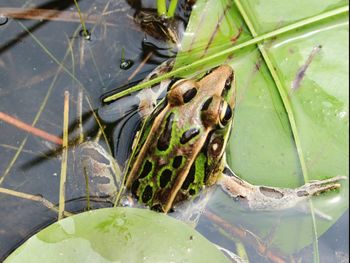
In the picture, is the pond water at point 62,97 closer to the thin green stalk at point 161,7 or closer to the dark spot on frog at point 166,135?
the thin green stalk at point 161,7

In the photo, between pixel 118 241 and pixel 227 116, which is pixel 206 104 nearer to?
pixel 227 116

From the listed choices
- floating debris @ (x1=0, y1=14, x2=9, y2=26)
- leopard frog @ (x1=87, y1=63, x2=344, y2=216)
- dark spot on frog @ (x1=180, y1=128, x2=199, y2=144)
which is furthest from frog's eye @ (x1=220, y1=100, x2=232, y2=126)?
floating debris @ (x1=0, y1=14, x2=9, y2=26)

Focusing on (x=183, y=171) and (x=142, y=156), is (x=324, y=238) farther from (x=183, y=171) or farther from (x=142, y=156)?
(x=142, y=156)

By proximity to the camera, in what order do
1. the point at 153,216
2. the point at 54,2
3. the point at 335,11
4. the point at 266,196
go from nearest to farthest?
the point at 153,216 → the point at 335,11 → the point at 266,196 → the point at 54,2

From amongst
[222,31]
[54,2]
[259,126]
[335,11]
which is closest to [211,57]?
[222,31]

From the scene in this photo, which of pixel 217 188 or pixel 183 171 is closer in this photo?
pixel 183 171

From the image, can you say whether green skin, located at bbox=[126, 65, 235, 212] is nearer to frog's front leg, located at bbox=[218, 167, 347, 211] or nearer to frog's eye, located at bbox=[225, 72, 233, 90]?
frog's eye, located at bbox=[225, 72, 233, 90]
